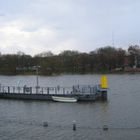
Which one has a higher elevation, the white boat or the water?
the white boat

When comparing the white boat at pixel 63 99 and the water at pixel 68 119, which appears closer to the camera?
the water at pixel 68 119

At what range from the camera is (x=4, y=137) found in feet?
134

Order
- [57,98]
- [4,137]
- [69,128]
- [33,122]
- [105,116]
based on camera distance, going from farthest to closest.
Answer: [57,98]
[105,116]
[33,122]
[69,128]
[4,137]

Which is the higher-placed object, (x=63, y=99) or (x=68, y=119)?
(x=63, y=99)

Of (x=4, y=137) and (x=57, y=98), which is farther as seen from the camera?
(x=57, y=98)

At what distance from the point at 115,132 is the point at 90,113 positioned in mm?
15464

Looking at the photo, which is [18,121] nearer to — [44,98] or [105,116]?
[105,116]

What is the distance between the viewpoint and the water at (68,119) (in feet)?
135

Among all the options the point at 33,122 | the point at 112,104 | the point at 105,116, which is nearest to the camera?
the point at 33,122

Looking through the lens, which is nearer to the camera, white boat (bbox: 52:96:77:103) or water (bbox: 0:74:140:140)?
water (bbox: 0:74:140:140)

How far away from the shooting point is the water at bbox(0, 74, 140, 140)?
135 ft

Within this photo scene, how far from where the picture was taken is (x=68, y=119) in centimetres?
5200

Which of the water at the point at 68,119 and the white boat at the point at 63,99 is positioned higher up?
the white boat at the point at 63,99

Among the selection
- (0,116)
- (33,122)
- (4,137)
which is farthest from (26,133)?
(0,116)
